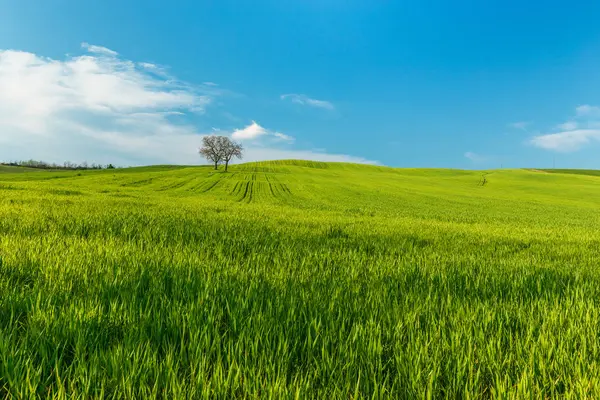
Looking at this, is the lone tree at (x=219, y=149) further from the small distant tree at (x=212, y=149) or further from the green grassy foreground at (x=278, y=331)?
the green grassy foreground at (x=278, y=331)

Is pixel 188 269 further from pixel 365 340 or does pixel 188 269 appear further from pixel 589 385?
pixel 589 385

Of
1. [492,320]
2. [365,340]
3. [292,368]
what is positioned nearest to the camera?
[292,368]

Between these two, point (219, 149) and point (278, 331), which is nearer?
point (278, 331)

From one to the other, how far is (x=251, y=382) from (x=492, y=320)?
2.25m

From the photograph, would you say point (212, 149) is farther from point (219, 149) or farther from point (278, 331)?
point (278, 331)

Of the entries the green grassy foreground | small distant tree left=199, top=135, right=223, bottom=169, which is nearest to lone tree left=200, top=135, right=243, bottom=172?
small distant tree left=199, top=135, right=223, bottom=169

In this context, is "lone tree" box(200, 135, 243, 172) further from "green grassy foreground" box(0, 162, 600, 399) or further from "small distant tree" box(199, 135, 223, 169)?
"green grassy foreground" box(0, 162, 600, 399)

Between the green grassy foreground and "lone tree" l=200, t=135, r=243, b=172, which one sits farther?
"lone tree" l=200, t=135, r=243, b=172

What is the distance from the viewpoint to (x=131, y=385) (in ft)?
5.61

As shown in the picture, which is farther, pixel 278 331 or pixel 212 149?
pixel 212 149

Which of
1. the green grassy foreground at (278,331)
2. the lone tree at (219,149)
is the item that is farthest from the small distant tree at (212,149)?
the green grassy foreground at (278,331)

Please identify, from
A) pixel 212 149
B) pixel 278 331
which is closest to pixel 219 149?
pixel 212 149

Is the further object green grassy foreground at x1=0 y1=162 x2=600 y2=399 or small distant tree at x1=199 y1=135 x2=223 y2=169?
small distant tree at x1=199 y1=135 x2=223 y2=169

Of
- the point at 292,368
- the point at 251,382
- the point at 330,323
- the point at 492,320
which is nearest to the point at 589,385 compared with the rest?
the point at 492,320
